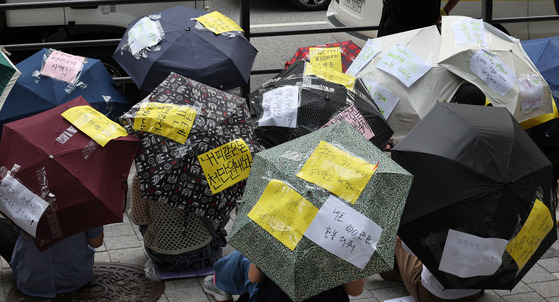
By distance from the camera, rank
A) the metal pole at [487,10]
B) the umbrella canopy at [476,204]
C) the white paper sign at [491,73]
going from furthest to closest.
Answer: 1. the metal pole at [487,10]
2. the white paper sign at [491,73]
3. the umbrella canopy at [476,204]

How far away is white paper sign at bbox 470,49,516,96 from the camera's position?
5.68 meters

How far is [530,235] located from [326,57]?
270cm

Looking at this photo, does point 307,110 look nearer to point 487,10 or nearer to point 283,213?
point 283,213

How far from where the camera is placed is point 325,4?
1327 cm

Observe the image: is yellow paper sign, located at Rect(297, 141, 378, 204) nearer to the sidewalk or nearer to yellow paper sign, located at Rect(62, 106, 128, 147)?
yellow paper sign, located at Rect(62, 106, 128, 147)

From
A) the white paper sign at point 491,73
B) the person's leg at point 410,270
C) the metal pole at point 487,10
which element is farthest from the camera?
the metal pole at point 487,10

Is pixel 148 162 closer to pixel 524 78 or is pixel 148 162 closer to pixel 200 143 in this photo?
pixel 200 143

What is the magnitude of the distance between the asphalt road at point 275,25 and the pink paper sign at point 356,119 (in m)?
5.22

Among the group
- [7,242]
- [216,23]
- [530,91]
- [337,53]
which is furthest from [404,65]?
[7,242]

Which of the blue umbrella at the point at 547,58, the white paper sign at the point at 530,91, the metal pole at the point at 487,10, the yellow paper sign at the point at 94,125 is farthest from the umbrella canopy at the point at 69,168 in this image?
the metal pole at the point at 487,10

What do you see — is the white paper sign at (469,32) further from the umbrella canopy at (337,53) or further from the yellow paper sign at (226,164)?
the yellow paper sign at (226,164)

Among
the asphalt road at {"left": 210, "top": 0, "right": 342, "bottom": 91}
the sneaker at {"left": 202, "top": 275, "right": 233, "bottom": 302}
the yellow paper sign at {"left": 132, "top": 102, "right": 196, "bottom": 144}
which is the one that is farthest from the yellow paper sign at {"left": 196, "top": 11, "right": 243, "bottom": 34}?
the asphalt road at {"left": 210, "top": 0, "right": 342, "bottom": 91}

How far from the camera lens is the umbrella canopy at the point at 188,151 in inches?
175

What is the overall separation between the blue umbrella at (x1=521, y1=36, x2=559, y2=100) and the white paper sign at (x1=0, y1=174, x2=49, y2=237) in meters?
4.08
